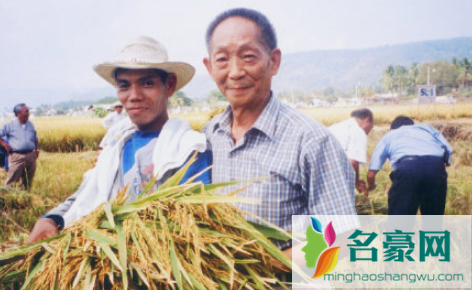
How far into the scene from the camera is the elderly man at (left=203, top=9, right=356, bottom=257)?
57.9 inches

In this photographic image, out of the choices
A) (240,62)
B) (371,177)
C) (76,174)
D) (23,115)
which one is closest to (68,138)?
(23,115)

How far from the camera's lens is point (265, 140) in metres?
1.60

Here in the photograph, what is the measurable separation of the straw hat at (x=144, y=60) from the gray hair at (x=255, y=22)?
232 mm

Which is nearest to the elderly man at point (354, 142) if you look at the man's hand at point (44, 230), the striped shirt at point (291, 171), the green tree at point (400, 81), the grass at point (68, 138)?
the striped shirt at point (291, 171)

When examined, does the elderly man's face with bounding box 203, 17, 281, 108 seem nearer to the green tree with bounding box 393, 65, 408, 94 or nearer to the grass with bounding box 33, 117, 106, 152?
the grass with bounding box 33, 117, 106, 152

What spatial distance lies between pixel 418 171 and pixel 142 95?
3.57 metres

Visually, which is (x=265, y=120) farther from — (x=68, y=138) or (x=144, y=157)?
(x=68, y=138)

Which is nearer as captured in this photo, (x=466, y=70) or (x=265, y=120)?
(x=265, y=120)

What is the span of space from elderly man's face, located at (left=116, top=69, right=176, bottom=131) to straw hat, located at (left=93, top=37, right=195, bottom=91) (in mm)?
42

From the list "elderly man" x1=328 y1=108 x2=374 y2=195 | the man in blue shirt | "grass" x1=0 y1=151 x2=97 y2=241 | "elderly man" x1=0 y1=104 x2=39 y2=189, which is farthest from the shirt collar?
"elderly man" x1=0 y1=104 x2=39 y2=189

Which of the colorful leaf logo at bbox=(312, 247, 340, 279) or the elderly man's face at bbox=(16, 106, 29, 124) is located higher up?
the elderly man's face at bbox=(16, 106, 29, 124)

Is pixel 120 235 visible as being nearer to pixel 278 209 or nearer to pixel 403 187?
pixel 278 209

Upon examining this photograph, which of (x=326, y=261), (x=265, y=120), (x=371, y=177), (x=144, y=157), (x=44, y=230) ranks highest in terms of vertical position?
(x=265, y=120)

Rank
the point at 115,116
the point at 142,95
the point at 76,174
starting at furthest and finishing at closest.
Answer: the point at 115,116
the point at 76,174
the point at 142,95
